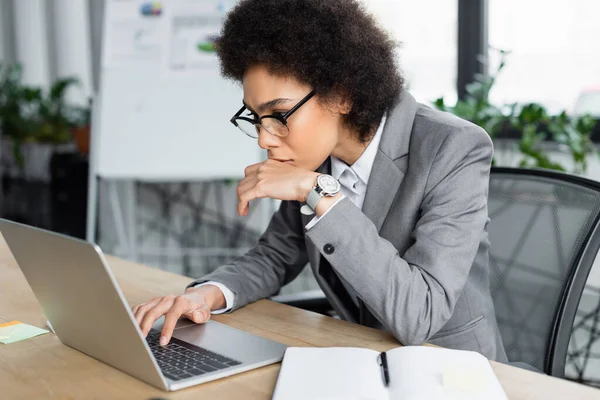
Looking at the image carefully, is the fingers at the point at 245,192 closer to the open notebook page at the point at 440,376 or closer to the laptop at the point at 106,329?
the laptop at the point at 106,329

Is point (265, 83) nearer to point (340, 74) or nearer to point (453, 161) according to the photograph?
point (340, 74)

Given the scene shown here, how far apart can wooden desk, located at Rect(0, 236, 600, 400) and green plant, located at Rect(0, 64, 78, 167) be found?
311cm

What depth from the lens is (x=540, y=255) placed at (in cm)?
129

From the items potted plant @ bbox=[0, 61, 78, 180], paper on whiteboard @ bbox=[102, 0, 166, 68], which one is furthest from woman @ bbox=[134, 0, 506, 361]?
potted plant @ bbox=[0, 61, 78, 180]

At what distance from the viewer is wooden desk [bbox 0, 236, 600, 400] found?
0.84 m

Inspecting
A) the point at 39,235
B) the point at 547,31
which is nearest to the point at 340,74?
the point at 39,235

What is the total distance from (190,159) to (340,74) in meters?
1.88

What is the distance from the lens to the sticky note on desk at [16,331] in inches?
42.0

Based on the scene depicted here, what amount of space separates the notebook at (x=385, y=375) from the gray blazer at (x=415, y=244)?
0.12 meters

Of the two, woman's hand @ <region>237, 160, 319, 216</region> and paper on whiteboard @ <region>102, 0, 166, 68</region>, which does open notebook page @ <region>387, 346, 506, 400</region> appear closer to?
woman's hand @ <region>237, 160, 319, 216</region>

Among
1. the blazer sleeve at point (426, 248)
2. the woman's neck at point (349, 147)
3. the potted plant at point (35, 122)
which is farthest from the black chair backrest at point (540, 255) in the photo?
the potted plant at point (35, 122)

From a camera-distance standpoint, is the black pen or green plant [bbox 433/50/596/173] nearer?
the black pen

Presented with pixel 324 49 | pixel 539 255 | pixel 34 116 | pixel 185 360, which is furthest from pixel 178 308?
pixel 34 116

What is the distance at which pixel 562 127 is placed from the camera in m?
2.34
